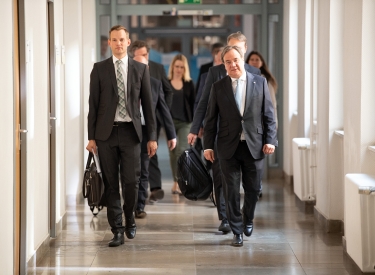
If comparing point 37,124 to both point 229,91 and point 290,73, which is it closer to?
point 229,91

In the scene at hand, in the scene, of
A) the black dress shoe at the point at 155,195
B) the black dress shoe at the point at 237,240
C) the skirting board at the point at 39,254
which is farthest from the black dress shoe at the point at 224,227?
the black dress shoe at the point at 155,195

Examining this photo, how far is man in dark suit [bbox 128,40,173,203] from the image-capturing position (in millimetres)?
8336

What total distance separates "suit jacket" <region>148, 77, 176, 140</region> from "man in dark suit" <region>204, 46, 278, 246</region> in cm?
147

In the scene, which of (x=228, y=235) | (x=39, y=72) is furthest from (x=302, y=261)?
(x=39, y=72)

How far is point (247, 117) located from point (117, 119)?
42.8 inches

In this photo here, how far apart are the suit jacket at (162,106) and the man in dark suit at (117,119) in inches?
55.3

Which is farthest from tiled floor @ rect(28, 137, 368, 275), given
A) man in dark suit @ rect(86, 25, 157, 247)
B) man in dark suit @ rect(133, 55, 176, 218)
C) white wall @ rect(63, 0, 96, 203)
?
white wall @ rect(63, 0, 96, 203)

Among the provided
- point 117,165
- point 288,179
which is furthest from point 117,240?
point 288,179

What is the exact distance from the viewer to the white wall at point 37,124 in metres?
6.18

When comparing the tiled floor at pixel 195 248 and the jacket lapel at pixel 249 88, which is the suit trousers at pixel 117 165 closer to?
the tiled floor at pixel 195 248

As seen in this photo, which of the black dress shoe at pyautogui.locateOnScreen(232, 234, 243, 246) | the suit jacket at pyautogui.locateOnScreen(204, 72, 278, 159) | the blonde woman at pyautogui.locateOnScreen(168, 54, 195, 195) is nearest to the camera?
the suit jacket at pyautogui.locateOnScreen(204, 72, 278, 159)

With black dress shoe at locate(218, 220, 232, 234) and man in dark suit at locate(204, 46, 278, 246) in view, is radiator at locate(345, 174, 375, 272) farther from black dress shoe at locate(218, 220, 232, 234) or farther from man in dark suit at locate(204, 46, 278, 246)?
black dress shoe at locate(218, 220, 232, 234)

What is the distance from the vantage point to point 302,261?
638 cm

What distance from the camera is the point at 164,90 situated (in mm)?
9102
